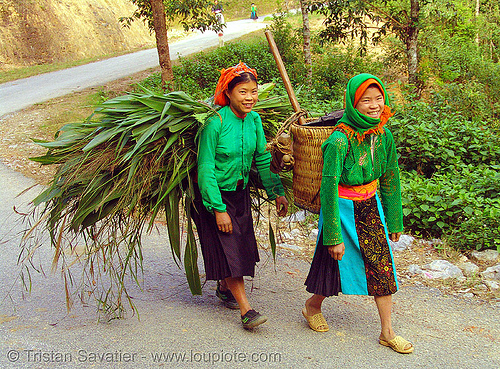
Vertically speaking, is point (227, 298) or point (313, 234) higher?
point (227, 298)

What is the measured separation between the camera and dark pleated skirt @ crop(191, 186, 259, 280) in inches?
132

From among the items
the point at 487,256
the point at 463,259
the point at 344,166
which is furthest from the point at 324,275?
the point at 487,256

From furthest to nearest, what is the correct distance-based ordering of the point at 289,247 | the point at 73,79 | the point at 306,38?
the point at 73,79, the point at 306,38, the point at 289,247

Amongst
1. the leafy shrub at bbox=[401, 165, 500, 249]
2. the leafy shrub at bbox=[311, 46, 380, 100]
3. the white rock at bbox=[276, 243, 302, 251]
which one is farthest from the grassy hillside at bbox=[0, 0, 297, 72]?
the white rock at bbox=[276, 243, 302, 251]

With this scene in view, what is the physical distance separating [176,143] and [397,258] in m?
2.35

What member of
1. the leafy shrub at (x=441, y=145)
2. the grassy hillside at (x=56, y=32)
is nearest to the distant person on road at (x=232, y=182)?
the leafy shrub at (x=441, y=145)

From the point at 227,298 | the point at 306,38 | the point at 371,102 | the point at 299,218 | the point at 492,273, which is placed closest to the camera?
the point at 371,102

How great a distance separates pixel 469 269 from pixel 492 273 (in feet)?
0.61

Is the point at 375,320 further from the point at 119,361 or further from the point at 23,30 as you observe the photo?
the point at 23,30

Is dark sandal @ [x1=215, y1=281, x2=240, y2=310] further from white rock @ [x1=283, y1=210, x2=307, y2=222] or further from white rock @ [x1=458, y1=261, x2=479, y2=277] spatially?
white rock @ [x1=458, y1=261, x2=479, y2=277]

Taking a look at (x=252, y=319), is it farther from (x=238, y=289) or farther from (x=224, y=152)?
(x=224, y=152)

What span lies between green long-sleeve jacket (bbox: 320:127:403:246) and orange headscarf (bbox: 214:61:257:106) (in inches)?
29.7

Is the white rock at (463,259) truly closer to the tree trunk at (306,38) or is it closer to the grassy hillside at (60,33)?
the tree trunk at (306,38)

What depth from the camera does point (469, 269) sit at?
13.6 ft
